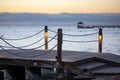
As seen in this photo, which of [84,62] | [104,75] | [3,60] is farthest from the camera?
[3,60]

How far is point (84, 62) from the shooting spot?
1441 centimetres

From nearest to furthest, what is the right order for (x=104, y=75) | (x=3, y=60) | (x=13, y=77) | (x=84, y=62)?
(x=104, y=75) < (x=84, y=62) < (x=3, y=60) < (x=13, y=77)

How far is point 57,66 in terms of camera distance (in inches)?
560

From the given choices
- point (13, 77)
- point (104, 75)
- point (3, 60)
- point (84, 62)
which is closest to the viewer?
point (104, 75)

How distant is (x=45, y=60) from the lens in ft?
47.4

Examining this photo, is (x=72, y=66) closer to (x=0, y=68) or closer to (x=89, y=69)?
(x=89, y=69)

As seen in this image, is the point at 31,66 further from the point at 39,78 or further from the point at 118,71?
the point at 118,71

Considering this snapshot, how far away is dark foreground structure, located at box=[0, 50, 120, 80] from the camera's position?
44.7ft

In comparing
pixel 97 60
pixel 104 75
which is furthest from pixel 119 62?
pixel 104 75

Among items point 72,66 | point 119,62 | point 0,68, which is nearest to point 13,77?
point 0,68

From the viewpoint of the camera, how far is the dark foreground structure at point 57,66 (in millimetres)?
13609

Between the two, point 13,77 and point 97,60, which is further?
point 13,77

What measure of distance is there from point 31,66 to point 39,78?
728 mm

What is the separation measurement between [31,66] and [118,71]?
3.56 m
